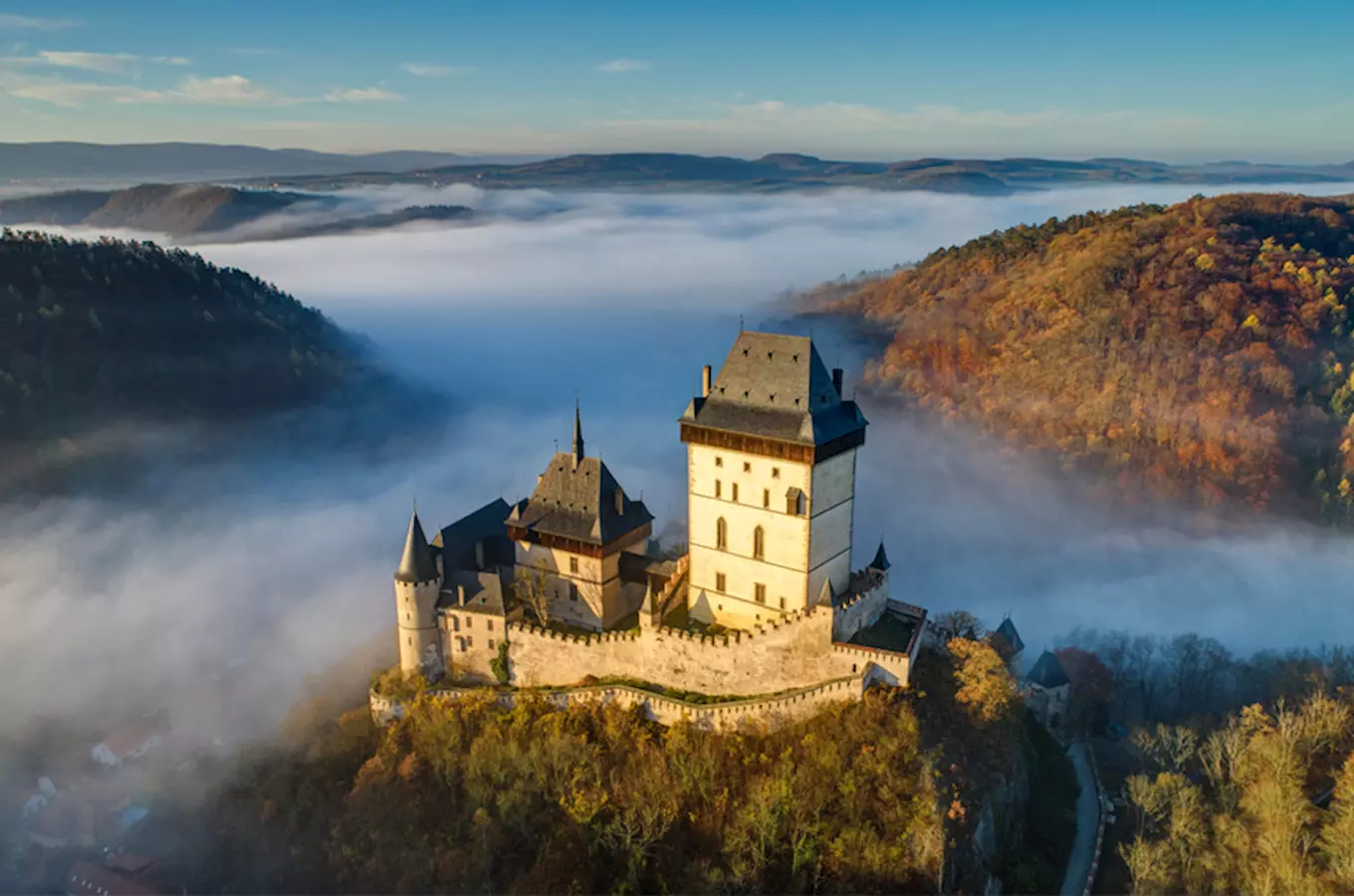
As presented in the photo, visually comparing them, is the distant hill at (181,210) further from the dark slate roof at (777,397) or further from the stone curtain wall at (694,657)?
the dark slate roof at (777,397)

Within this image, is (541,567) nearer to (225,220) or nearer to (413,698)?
(413,698)

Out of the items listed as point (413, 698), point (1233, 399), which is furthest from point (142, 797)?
point (1233, 399)

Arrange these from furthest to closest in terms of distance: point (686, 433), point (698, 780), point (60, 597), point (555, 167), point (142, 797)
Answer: point (555, 167) < point (60, 597) < point (142, 797) < point (686, 433) < point (698, 780)

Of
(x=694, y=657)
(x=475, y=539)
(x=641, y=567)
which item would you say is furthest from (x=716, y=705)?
(x=475, y=539)

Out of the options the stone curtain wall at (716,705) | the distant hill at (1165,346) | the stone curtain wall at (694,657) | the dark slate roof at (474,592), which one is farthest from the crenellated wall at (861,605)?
the distant hill at (1165,346)

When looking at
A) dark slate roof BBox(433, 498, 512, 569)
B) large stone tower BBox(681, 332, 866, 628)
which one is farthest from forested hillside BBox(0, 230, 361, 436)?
large stone tower BBox(681, 332, 866, 628)

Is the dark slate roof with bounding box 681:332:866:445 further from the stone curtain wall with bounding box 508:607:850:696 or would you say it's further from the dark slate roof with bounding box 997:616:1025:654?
the dark slate roof with bounding box 997:616:1025:654
